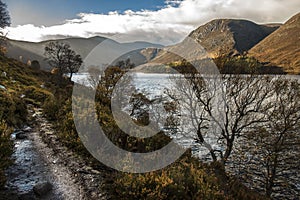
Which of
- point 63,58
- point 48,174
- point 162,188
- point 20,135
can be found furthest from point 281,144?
point 63,58

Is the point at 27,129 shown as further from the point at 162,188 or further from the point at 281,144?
the point at 281,144

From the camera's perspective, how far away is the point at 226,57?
18.7 meters

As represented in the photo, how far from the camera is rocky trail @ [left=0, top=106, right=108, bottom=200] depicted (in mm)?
7061

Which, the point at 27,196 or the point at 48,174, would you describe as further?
the point at 48,174

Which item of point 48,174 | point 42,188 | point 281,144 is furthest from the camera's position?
point 281,144

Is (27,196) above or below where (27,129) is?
above

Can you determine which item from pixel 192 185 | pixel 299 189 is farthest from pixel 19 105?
pixel 299 189

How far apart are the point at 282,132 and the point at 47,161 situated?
16.0m

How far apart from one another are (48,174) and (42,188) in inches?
50.9

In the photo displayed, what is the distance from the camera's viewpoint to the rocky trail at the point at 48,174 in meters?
7.06

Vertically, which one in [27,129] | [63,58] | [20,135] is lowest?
[27,129]

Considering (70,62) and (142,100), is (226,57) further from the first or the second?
(70,62)

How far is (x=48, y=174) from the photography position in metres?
8.35

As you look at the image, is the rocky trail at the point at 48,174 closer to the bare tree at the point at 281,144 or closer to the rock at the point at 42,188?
the rock at the point at 42,188
